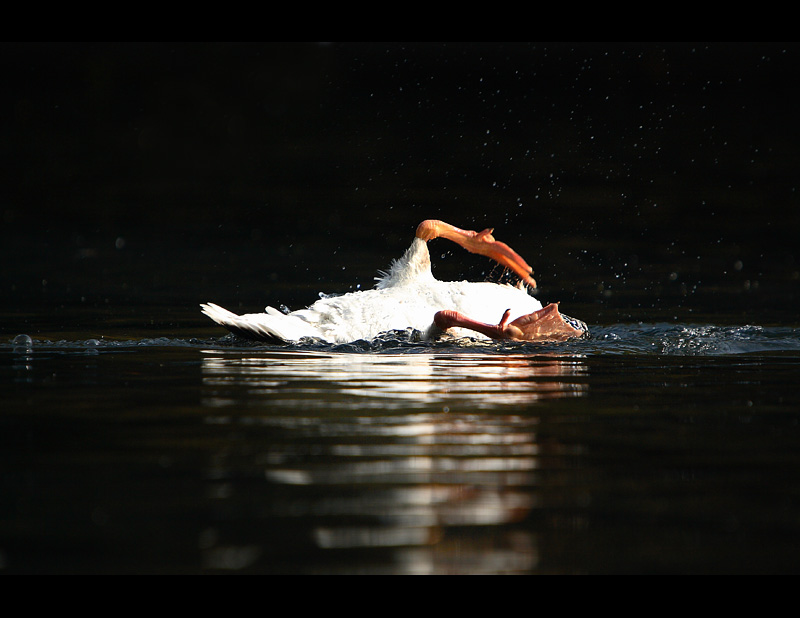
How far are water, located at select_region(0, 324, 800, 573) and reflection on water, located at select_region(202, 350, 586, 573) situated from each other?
0.01 meters

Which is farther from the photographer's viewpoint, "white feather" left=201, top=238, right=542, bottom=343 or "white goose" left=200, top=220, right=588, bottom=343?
"white feather" left=201, top=238, right=542, bottom=343

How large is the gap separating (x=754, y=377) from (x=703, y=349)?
143cm

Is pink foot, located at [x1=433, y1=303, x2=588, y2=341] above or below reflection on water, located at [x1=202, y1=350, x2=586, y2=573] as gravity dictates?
above

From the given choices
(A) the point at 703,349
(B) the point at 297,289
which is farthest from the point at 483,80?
(A) the point at 703,349

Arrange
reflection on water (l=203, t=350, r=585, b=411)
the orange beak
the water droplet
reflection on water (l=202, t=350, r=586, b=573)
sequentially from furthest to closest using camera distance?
the orange beak → the water droplet → reflection on water (l=203, t=350, r=585, b=411) → reflection on water (l=202, t=350, r=586, b=573)

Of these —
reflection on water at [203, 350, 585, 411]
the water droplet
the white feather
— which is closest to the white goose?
the white feather

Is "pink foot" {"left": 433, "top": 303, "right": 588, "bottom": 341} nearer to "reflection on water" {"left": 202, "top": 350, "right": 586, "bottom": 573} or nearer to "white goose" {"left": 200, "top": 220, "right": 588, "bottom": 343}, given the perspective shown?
"white goose" {"left": 200, "top": 220, "right": 588, "bottom": 343}

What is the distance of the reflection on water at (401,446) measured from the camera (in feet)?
13.3

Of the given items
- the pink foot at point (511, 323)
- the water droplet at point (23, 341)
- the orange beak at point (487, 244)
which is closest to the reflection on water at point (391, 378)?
the pink foot at point (511, 323)

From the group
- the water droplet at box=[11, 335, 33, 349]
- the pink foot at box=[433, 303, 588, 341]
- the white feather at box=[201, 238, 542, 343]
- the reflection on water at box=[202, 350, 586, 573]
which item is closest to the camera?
the reflection on water at box=[202, 350, 586, 573]

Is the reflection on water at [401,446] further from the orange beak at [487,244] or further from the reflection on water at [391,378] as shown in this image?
the orange beak at [487,244]

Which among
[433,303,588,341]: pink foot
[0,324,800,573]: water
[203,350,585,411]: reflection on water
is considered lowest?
[0,324,800,573]: water

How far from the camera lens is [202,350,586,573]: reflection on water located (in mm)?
4051

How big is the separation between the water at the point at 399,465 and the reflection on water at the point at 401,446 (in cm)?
1
